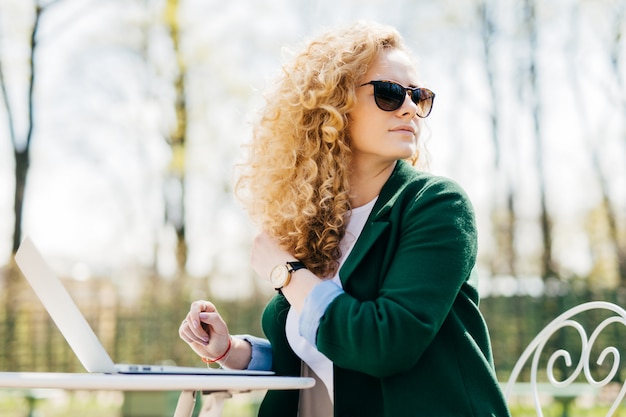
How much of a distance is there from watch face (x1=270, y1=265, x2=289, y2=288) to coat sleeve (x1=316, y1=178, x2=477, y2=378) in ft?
0.62

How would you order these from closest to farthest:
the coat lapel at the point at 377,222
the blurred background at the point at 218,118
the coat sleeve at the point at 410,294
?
the coat sleeve at the point at 410,294, the coat lapel at the point at 377,222, the blurred background at the point at 218,118

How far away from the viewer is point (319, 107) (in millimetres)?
2098

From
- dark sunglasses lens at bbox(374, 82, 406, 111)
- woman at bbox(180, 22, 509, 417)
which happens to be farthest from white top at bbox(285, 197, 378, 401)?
dark sunglasses lens at bbox(374, 82, 406, 111)

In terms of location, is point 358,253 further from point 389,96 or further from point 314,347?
point 389,96

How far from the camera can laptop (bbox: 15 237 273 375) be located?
1.65 metres

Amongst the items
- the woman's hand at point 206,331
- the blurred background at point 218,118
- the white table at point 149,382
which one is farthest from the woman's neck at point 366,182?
the blurred background at point 218,118

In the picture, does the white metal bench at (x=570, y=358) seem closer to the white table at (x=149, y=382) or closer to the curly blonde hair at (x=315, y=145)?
the curly blonde hair at (x=315, y=145)

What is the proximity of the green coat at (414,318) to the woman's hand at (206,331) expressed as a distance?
41 cm

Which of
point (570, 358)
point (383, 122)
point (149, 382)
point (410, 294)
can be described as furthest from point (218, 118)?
point (149, 382)

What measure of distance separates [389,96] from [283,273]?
561 millimetres

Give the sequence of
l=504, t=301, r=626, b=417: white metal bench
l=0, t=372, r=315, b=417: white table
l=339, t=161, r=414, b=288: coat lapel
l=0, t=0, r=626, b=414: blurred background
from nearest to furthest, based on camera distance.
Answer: l=0, t=372, r=315, b=417: white table
l=339, t=161, r=414, b=288: coat lapel
l=504, t=301, r=626, b=417: white metal bench
l=0, t=0, r=626, b=414: blurred background

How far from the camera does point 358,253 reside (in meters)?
1.85

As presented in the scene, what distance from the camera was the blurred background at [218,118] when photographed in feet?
40.7

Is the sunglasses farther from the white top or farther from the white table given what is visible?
the white table
